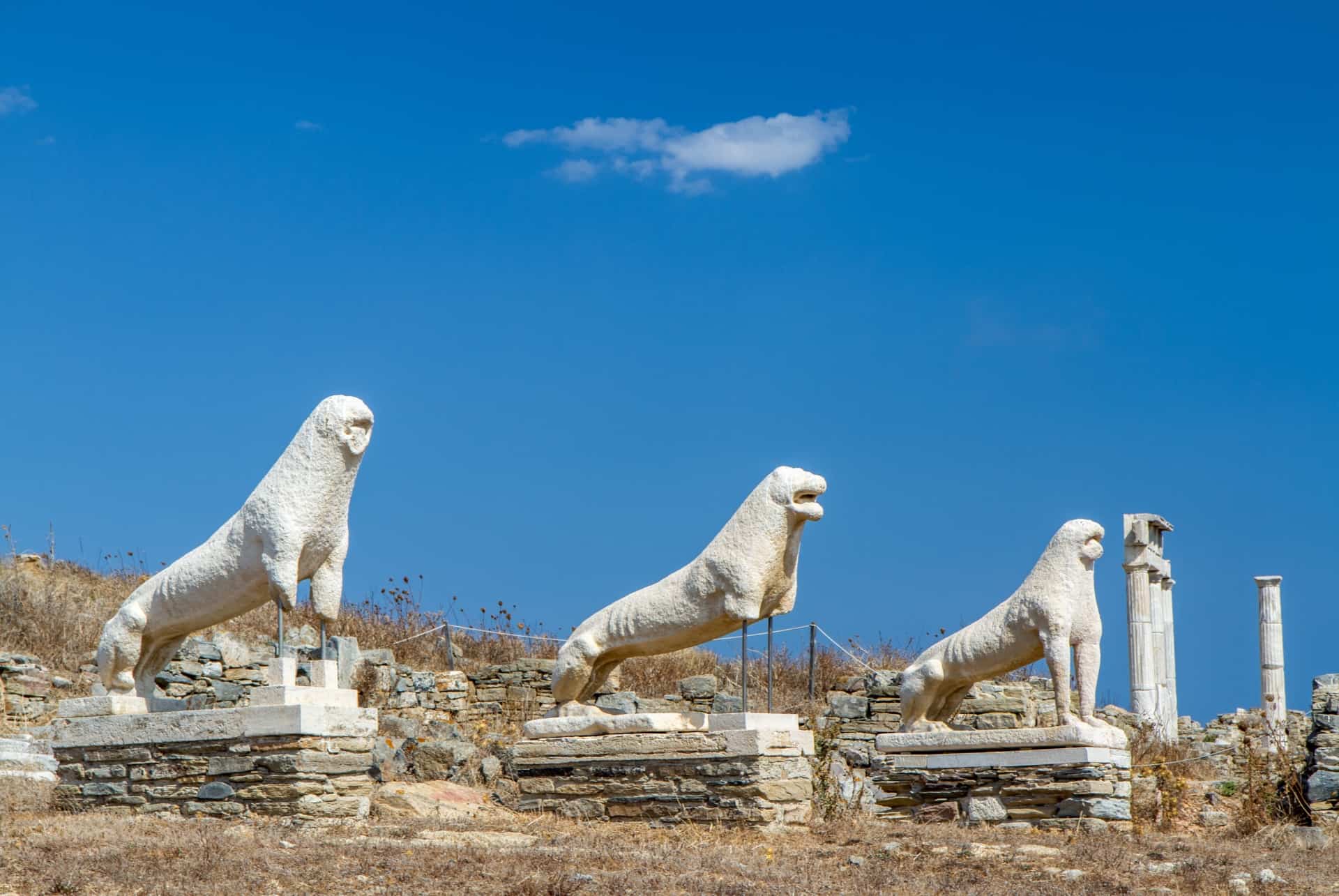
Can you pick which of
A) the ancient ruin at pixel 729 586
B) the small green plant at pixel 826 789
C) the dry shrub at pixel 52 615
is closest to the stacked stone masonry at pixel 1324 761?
the small green plant at pixel 826 789

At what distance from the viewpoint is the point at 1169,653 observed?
924 inches

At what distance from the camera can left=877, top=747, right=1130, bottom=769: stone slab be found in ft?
36.6

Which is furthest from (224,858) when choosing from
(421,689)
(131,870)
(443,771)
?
(421,689)

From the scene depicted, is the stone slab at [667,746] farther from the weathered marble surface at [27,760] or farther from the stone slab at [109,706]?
the weathered marble surface at [27,760]

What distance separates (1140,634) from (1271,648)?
316 cm

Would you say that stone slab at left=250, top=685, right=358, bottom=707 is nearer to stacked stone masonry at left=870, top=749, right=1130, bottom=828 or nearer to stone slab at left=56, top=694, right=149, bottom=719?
stone slab at left=56, top=694, right=149, bottom=719

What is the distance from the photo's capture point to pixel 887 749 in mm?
12000

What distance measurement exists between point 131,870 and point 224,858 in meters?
0.48

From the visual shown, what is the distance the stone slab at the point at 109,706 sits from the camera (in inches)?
404

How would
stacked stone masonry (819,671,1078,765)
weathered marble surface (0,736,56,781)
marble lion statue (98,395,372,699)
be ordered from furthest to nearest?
stacked stone masonry (819,671,1078,765) → weathered marble surface (0,736,56,781) → marble lion statue (98,395,372,699)

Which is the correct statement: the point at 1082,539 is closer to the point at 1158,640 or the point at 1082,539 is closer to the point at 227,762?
the point at 227,762

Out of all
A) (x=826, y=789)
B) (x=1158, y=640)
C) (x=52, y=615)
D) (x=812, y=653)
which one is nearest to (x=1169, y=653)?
(x=1158, y=640)

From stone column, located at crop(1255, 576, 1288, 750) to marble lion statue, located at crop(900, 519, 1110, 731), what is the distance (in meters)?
13.3

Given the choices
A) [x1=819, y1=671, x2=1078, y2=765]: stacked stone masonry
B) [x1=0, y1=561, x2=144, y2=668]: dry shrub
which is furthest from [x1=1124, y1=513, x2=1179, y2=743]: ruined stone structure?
[x1=0, y1=561, x2=144, y2=668]: dry shrub
